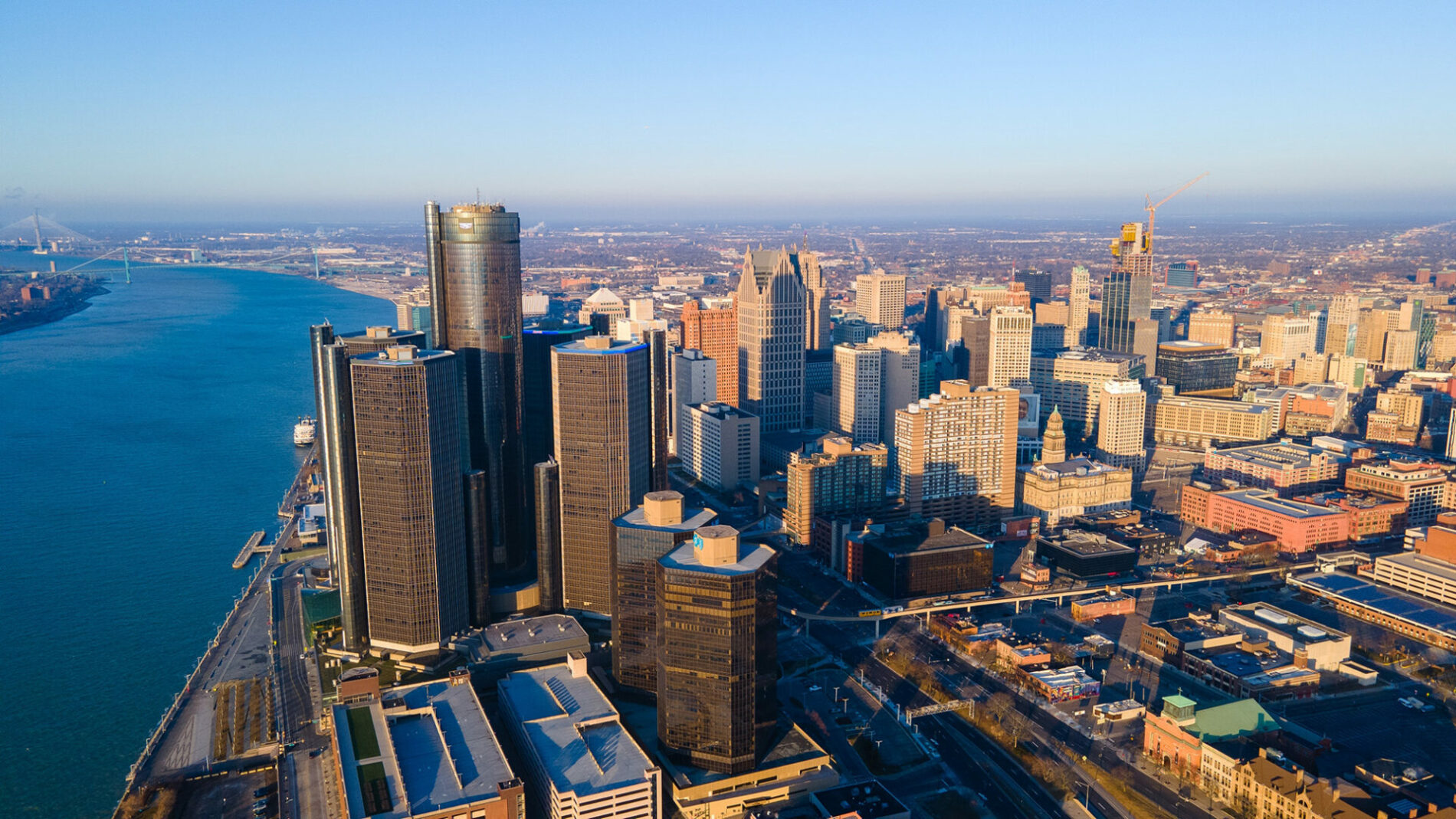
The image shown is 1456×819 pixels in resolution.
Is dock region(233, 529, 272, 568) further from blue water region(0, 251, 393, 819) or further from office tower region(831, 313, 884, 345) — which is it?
office tower region(831, 313, 884, 345)

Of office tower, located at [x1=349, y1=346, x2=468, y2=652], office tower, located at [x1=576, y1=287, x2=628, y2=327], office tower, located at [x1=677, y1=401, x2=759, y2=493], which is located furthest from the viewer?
office tower, located at [x1=576, y1=287, x2=628, y2=327]

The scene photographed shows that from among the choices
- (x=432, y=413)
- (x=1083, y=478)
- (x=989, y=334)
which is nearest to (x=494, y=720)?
(x=432, y=413)

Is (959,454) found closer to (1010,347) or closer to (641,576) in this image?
(641,576)

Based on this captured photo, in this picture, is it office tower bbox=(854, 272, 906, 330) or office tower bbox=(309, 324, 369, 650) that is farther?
office tower bbox=(854, 272, 906, 330)

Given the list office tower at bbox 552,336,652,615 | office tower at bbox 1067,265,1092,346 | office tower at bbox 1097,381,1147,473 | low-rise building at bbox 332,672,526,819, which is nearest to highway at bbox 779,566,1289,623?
office tower at bbox 552,336,652,615

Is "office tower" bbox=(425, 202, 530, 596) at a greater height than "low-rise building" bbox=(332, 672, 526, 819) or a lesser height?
greater

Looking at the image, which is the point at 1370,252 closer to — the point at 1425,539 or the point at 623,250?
the point at 623,250
